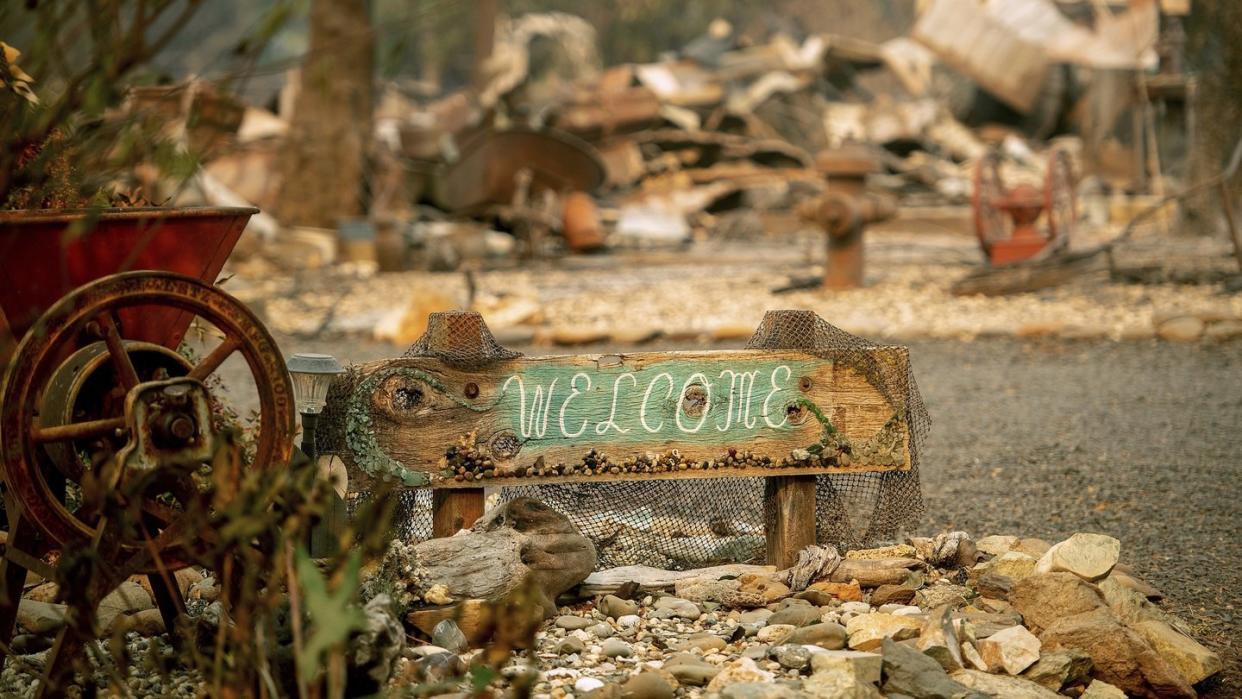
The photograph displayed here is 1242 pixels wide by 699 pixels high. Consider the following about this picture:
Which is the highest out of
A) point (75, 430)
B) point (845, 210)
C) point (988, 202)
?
point (988, 202)

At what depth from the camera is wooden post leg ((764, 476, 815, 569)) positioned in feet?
12.5

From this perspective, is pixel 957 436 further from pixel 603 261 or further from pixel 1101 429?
pixel 603 261

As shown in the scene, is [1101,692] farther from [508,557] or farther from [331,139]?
[331,139]

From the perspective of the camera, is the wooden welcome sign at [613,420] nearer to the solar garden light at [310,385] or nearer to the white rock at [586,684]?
the solar garden light at [310,385]

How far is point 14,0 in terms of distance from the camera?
201 cm

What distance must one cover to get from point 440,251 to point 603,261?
1.75 metres

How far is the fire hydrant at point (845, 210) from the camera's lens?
33.7ft

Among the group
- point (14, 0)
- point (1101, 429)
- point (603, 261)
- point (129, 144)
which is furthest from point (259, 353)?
point (603, 261)

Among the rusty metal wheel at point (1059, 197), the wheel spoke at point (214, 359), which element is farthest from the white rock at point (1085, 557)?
the rusty metal wheel at point (1059, 197)

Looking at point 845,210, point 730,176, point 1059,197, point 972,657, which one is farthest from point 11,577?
point 730,176

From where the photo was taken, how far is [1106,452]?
18.8 ft

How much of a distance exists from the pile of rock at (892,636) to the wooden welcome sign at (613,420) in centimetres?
33

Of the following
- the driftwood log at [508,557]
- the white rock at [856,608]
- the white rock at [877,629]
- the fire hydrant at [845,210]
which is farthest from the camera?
the fire hydrant at [845,210]

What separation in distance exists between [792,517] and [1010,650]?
793 millimetres
